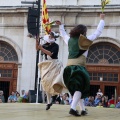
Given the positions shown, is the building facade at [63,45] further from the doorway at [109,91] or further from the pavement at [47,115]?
the pavement at [47,115]

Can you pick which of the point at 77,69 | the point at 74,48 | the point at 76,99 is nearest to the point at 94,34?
the point at 74,48

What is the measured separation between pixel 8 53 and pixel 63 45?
3.62 meters

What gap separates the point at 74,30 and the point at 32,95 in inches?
331

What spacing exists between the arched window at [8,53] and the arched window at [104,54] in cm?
464

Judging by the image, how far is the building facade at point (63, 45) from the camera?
21469 millimetres

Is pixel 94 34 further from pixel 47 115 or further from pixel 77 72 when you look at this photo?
pixel 47 115

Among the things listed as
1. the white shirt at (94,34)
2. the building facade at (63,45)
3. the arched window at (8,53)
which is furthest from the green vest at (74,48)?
the arched window at (8,53)

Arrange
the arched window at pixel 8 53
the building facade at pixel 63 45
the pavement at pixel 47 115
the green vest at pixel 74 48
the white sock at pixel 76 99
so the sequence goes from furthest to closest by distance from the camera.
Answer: the arched window at pixel 8 53 < the building facade at pixel 63 45 < the green vest at pixel 74 48 < the white sock at pixel 76 99 < the pavement at pixel 47 115

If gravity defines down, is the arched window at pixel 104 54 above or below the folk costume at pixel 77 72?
above

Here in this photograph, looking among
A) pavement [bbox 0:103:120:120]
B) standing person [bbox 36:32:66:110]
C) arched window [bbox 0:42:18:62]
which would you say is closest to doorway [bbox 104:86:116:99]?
arched window [bbox 0:42:18:62]

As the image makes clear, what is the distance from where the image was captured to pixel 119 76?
21.4 metres

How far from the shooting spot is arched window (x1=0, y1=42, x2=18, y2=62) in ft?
75.8

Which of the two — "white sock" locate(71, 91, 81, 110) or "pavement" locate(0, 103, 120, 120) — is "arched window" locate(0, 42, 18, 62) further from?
"white sock" locate(71, 91, 81, 110)

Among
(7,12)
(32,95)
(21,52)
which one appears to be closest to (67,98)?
(32,95)
